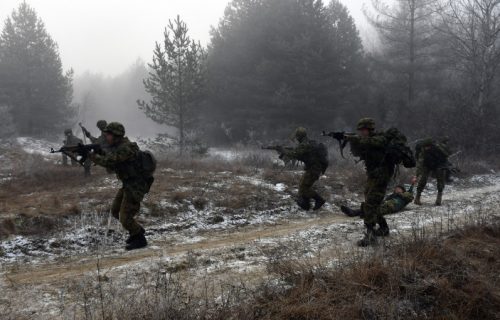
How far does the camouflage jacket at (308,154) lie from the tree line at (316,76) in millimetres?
11714

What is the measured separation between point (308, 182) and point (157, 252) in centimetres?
438

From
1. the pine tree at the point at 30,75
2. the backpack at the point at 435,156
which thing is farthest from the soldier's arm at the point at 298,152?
the pine tree at the point at 30,75

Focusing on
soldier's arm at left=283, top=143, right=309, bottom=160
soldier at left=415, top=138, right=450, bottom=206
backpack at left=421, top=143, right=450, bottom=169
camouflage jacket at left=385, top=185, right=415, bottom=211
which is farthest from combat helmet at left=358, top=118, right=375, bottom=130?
backpack at left=421, top=143, right=450, bottom=169

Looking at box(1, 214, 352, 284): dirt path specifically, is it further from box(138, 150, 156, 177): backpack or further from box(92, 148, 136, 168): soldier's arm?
box(92, 148, 136, 168): soldier's arm

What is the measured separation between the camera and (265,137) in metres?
23.6

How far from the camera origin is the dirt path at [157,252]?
18.1 feet

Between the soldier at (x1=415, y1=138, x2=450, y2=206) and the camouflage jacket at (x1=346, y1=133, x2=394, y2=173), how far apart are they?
4862mm

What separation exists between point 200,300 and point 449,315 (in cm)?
254

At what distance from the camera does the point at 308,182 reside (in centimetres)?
980

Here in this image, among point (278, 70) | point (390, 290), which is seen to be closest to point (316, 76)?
point (278, 70)

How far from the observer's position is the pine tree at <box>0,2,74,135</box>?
97.2ft

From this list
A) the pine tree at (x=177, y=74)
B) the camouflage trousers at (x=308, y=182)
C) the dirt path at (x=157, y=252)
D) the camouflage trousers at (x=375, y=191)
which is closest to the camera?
the dirt path at (x=157, y=252)

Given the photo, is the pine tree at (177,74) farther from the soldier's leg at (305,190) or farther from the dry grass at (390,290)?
the dry grass at (390,290)

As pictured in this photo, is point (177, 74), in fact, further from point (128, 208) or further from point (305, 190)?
point (128, 208)
